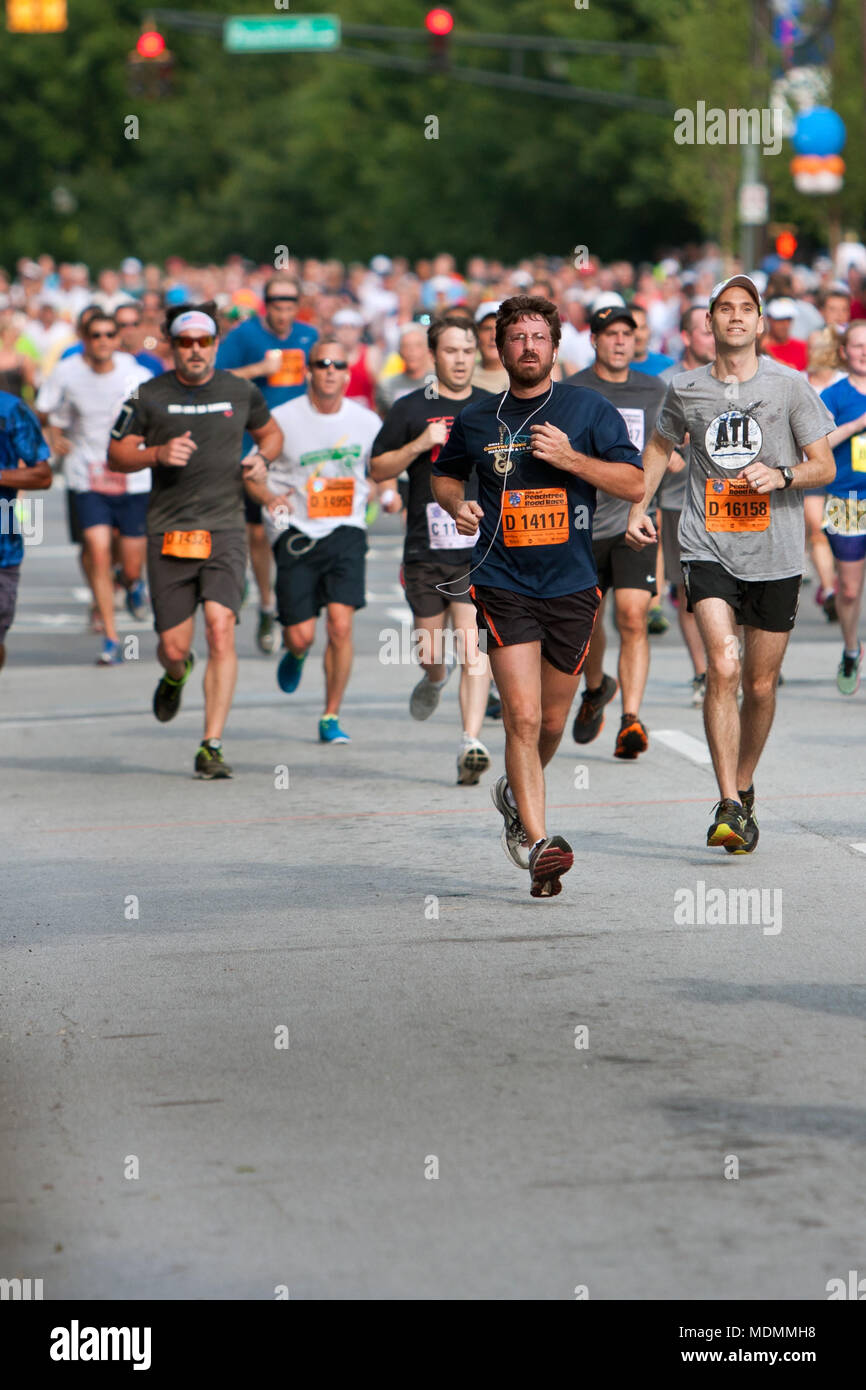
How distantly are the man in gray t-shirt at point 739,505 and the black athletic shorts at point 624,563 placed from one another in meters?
2.27

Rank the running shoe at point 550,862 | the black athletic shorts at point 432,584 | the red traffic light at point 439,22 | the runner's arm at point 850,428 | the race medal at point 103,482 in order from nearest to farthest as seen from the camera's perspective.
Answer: the running shoe at point 550,862 < the black athletic shorts at point 432,584 < the runner's arm at point 850,428 < the race medal at point 103,482 < the red traffic light at point 439,22

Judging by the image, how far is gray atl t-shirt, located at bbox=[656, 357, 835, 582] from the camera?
8.89m

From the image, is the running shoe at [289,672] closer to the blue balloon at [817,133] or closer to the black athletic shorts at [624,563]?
the black athletic shorts at [624,563]

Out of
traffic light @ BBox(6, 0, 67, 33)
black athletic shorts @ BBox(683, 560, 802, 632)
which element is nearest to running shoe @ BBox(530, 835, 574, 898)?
black athletic shorts @ BBox(683, 560, 802, 632)

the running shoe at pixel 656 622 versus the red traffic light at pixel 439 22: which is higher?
the red traffic light at pixel 439 22

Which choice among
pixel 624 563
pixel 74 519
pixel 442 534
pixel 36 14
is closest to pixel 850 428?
pixel 624 563

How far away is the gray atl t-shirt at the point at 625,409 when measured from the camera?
11.5 m

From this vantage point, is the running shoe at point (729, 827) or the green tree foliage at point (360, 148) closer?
the running shoe at point (729, 827)

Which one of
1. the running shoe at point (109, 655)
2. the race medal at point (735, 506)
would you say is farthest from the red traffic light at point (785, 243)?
the race medal at point (735, 506)

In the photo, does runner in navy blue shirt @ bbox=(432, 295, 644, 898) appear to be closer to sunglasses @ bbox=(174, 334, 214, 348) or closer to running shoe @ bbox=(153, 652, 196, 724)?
sunglasses @ bbox=(174, 334, 214, 348)

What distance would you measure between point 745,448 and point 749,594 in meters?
0.53

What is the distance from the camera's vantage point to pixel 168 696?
11.8 meters

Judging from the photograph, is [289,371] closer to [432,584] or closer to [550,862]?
[432,584]

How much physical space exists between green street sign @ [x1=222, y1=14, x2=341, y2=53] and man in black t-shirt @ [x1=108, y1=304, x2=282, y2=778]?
30217mm
